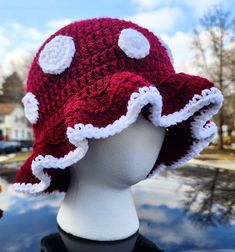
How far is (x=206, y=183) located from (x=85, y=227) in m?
1.24

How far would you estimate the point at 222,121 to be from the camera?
56.2ft

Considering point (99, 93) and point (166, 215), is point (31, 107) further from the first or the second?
point (166, 215)

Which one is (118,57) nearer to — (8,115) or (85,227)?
(85,227)

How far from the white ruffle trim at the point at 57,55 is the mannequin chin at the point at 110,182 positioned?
0.29m

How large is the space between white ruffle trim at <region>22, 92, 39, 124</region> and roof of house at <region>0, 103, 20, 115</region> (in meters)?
32.7

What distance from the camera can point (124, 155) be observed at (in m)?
1.18

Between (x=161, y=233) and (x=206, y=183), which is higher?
A: (x=161, y=233)

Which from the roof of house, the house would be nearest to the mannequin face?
the house

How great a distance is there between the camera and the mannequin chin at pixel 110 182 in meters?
1.18

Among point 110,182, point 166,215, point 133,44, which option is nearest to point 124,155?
point 110,182

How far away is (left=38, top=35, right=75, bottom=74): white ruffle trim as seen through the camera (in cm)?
116

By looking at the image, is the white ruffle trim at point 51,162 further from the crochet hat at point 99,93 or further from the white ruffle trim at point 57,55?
the white ruffle trim at point 57,55

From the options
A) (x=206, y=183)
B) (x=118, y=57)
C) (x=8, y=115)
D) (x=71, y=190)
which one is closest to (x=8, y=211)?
(x=71, y=190)

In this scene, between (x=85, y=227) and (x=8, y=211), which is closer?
(x=85, y=227)
